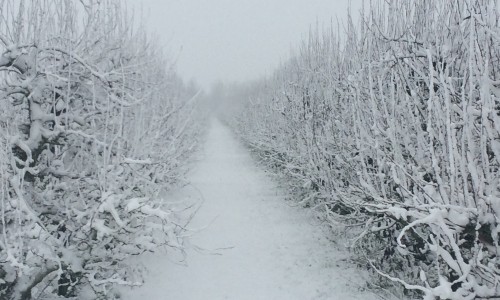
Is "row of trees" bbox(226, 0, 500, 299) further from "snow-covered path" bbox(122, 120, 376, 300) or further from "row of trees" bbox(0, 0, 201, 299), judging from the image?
"row of trees" bbox(0, 0, 201, 299)

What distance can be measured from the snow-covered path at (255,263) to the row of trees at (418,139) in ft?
2.49

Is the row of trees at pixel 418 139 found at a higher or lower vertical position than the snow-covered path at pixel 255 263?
higher

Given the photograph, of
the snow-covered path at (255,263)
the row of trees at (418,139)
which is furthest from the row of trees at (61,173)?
the row of trees at (418,139)

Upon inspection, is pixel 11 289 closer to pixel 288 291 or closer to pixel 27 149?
pixel 27 149

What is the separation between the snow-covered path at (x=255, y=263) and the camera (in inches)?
246

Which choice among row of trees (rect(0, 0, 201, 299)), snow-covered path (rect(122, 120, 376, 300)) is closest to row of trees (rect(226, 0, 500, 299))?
snow-covered path (rect(122, 120, 376, 300))

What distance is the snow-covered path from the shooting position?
20.5 ft

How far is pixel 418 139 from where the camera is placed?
3.96 m

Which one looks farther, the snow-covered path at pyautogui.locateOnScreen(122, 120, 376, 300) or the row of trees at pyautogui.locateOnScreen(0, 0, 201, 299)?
the snow-covered path at pyautogui.locateOnScreen(122, 120, 376, 300)

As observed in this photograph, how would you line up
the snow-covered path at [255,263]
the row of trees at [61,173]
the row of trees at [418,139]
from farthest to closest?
the snow-covered path at [255,263] → the row of trees at [61,173] → the row of trees at [418,139]

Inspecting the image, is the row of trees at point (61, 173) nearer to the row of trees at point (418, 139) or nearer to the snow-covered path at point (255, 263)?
the snow-covered path at point (255, 263)

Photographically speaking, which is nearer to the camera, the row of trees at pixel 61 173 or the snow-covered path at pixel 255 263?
the row of trees at pixel 61 173

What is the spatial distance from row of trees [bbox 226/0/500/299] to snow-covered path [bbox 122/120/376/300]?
0.76m

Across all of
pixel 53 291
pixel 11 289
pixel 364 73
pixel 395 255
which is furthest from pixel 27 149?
pixel 395 255
